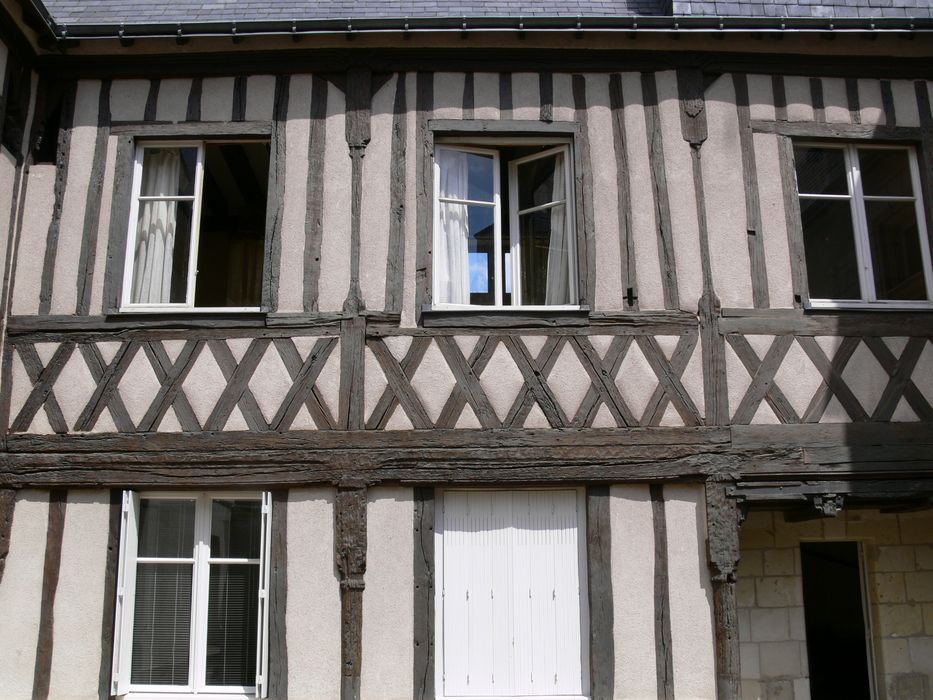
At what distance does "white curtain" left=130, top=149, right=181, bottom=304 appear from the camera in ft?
20.1

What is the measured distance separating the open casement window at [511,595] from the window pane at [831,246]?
103 inches

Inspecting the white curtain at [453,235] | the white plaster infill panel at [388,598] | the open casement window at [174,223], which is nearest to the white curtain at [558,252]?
the white curtain at [453,235]

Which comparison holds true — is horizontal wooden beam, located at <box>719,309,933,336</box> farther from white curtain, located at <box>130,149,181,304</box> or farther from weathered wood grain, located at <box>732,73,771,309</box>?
white curtain, located at <box>130,149,181,304</box>

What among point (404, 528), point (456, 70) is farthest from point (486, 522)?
point (456, 70)

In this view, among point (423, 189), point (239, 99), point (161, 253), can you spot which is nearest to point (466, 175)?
point (423, 189)

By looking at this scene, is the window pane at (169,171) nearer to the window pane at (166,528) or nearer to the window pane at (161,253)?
the window pane at (161,253)

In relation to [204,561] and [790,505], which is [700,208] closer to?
[790,505]

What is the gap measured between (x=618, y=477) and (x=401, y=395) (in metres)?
1.54

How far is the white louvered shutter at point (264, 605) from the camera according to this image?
17.7 ft

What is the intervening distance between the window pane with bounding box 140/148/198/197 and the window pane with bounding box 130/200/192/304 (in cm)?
10

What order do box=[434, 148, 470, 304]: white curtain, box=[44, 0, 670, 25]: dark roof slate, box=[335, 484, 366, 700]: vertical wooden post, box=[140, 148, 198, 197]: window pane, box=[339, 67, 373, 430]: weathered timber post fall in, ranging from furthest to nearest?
box=[44, 0, 670, 25]: dark roof slate
box=[140, 148, 198, 197]: window pane
box=[434, 148, 470, 304]: white curtain
box=[339, 67, 373, 430]: weathered timber post
box=[335, 484, 366, 700]: vertical wooden post

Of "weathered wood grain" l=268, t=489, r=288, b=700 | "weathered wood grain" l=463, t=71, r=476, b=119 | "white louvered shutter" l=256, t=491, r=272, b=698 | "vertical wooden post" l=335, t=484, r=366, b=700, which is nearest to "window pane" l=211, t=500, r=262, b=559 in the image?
"white louvered shutter" l=256, t=491, r=272, b=698

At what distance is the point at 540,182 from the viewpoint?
20.7 ft

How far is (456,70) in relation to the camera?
6.25m
